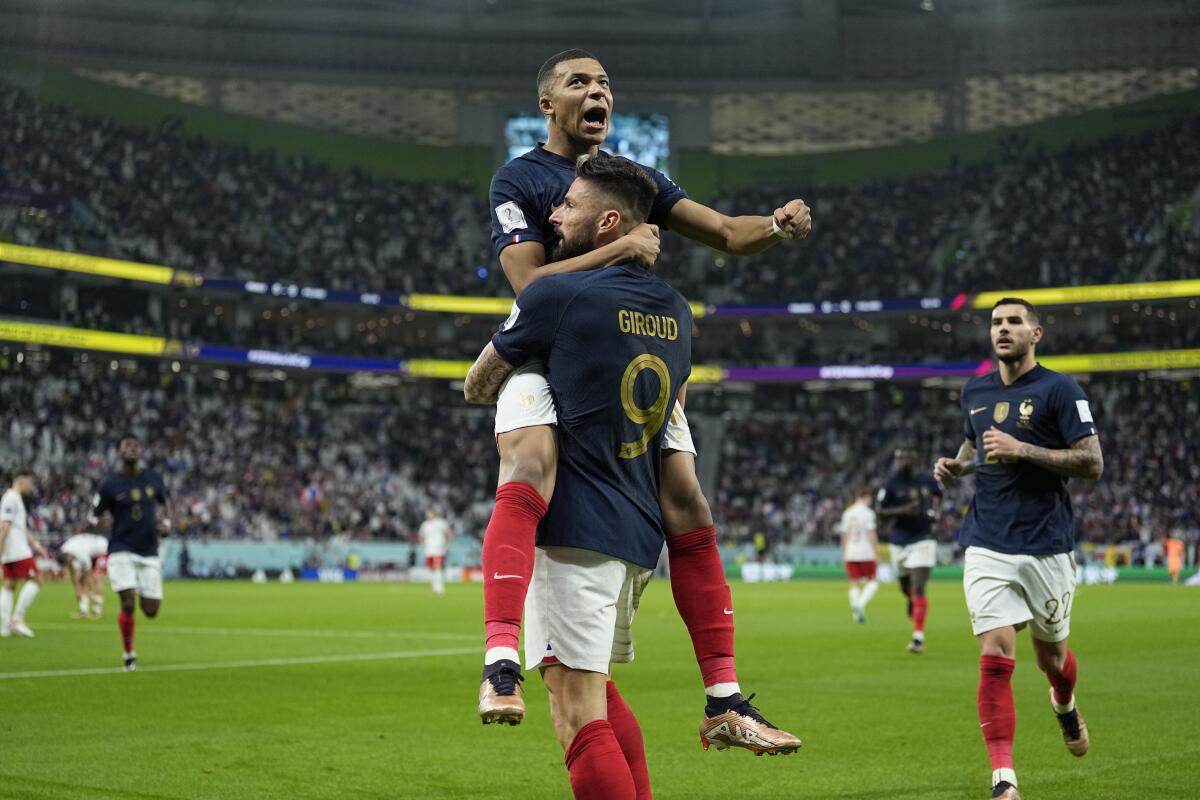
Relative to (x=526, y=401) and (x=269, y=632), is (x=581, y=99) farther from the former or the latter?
(x=269, y=632)

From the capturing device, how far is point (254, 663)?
637 inches

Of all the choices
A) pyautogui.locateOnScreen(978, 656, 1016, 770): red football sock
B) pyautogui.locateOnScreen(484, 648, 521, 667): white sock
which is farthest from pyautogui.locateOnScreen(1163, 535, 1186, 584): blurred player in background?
pyautogui.locateOnScreen(484, 648, 521, 667): white sock

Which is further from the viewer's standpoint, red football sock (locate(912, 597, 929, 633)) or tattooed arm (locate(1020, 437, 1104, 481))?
red football sock (locate(912, 597, 929, 633))

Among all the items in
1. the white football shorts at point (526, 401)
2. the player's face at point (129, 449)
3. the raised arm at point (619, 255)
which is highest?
the raised arm at point (619, 255)

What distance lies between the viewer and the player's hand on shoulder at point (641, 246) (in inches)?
200

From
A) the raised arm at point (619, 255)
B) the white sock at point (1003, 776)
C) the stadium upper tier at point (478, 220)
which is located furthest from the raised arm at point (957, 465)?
the stadium upper tier at point (478, 220)

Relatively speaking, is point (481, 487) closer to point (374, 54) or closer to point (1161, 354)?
point (374, 54)

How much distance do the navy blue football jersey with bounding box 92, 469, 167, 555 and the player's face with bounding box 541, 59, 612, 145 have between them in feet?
36.9

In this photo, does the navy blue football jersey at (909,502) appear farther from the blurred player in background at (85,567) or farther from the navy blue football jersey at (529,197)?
the navy blue football jersey at (529,197)

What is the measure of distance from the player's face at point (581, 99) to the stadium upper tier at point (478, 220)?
50.5m

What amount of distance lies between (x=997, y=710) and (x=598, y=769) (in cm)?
386

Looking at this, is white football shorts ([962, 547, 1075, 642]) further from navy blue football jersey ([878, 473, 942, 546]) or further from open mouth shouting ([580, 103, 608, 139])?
navy blue football jersey ([878, 473, 942, 546])

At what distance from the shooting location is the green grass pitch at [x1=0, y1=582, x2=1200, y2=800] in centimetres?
827

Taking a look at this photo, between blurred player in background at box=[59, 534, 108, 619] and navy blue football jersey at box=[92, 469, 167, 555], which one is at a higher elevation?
navy blue football jersey at box=[92, 469, 167, 555]
